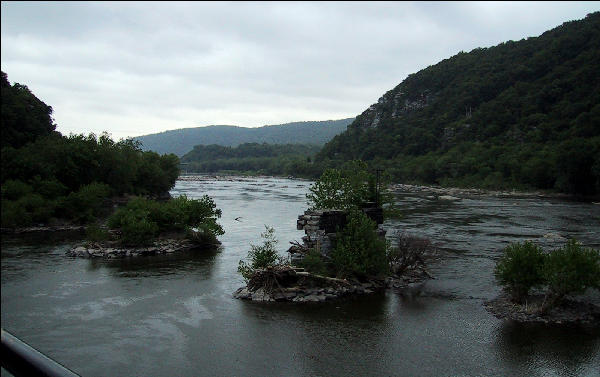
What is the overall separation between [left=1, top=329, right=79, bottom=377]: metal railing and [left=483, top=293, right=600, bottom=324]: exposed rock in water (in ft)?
73.7

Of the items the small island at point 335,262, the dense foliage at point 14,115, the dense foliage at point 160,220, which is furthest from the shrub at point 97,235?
the dense foliage at point 14,115

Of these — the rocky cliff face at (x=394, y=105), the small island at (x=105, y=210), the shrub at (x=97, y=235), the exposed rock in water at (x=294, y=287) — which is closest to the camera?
the exposed rock in water at (x=294, y=287)

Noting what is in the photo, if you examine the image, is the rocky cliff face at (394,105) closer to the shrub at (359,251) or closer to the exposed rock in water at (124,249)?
the exposed rock in water at (124,249)

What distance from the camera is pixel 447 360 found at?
17.4 m

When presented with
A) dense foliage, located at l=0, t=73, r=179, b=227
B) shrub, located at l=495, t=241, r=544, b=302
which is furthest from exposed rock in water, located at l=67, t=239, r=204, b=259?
shrub, located at l=495, t=241, r=544, b=302

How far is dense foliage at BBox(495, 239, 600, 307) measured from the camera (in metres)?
20.4

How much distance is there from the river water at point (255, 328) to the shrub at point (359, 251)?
173cm

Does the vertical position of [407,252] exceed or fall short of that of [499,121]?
it falls short

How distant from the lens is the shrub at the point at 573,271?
20.3 m

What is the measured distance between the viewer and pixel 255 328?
20391mm

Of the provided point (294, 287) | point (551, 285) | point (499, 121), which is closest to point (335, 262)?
point (294, 287)

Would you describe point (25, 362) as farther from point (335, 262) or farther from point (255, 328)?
point (335, 262)

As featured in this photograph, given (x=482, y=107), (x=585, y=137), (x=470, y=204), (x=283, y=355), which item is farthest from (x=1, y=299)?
(x=482, y=107)

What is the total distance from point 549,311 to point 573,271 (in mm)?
2372
